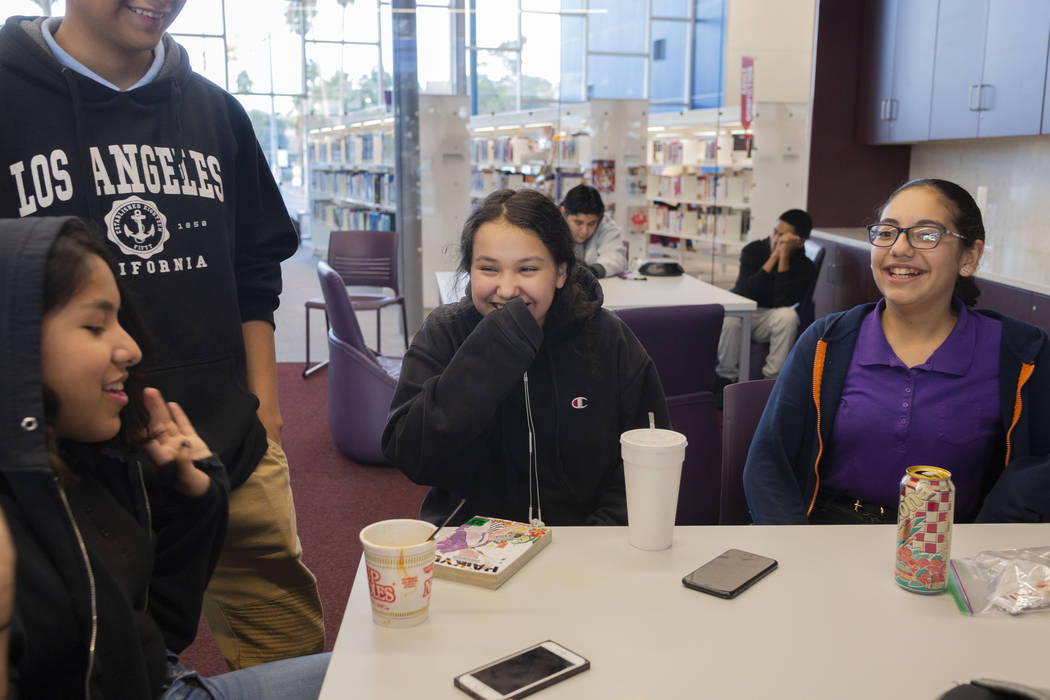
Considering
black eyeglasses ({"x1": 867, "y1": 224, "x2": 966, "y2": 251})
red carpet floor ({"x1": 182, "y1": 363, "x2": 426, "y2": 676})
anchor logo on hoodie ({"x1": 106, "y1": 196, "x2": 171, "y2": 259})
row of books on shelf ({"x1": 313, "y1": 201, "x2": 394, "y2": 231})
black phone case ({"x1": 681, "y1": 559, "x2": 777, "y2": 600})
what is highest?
anchor logo on hoodie ({"x1": 106, "y1": 196, "x2": 171, "y2": 259})

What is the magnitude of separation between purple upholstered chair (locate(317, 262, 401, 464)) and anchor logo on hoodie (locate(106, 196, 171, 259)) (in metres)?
2.24

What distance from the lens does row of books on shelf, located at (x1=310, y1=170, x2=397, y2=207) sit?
252 inches

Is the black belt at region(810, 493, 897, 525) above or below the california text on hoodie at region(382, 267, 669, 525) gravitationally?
below

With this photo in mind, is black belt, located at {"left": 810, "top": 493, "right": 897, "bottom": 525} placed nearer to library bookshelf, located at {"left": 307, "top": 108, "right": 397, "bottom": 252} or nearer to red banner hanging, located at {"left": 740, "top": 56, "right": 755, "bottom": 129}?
library bookshelf, located at {"left": 307, "top": 108, "right": 397, "bottom": 252}

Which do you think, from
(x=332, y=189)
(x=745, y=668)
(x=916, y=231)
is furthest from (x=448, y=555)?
(x=332, y=189)

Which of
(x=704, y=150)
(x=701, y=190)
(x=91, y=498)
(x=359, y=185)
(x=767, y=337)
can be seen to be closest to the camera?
(x=91, y=498)

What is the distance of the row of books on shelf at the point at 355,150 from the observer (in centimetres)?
623

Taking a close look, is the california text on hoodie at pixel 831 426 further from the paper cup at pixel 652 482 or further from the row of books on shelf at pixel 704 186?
the row of books on shelf at pixel 704 186

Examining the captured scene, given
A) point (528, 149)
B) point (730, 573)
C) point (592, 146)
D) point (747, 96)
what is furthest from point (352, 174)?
point (730, 573)

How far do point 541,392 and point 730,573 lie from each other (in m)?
0.57

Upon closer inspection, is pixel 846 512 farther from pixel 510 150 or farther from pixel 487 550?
pixel 510 150

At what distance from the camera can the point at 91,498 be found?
108 centimetres

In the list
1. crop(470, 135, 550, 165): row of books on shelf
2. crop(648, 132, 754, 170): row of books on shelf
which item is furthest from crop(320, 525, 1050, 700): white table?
crop(648, 132, 754, 170): row of books on shelf

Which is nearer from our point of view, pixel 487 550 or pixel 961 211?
pixel 487 550
